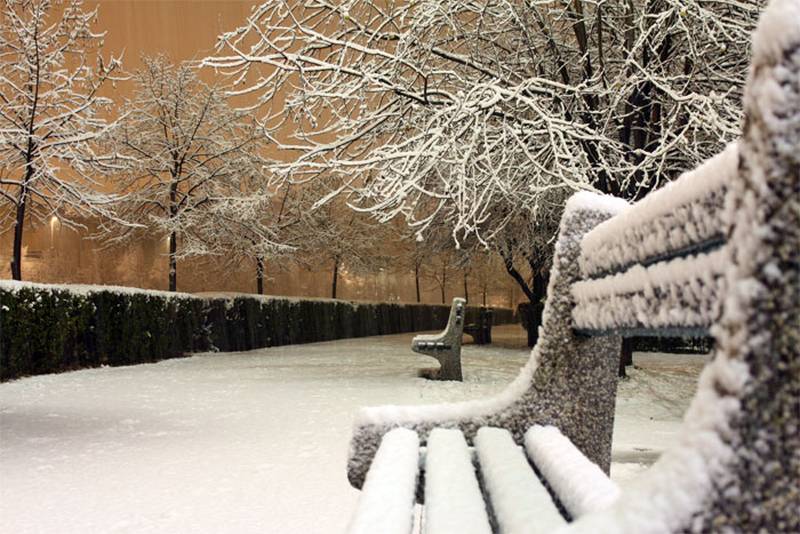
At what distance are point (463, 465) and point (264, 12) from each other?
8195mm

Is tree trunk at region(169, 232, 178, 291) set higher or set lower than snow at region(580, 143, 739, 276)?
higher

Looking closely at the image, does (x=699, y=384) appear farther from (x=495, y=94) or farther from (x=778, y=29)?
(x=495, y=94)

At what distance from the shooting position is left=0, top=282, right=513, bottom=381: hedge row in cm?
1154

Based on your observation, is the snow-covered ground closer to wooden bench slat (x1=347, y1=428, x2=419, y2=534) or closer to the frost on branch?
wooden bench slat (x1=347, y1=428, x2=419, y2=534)

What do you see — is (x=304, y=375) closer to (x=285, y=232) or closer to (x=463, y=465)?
(x=463, y=465)

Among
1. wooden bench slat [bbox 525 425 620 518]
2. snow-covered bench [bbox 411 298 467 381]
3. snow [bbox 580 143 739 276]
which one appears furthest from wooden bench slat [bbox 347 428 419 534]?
snow-covered bench [bbox 411 298 467 381]

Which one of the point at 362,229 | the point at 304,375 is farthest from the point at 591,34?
the point at 362,229

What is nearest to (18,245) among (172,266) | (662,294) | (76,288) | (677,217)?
(76,288)

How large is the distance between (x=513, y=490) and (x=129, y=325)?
47.6ft

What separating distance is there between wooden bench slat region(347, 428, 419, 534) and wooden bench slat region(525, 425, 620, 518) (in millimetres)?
282

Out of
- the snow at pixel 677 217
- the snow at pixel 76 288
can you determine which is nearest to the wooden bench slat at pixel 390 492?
the snow at pixel 677 217

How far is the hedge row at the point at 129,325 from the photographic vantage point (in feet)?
37.9

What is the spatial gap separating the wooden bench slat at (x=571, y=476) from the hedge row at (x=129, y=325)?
11079 millimetres

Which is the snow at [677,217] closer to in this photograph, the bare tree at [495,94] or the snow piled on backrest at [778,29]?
the snow piled on backrest at [778,29]
